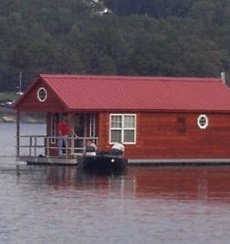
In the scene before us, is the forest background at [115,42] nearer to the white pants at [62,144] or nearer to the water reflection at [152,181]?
the white pants at [62,144]

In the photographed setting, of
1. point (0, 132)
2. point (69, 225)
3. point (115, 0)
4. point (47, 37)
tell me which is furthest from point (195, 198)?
point (115, 0)

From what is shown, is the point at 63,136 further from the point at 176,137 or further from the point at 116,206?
the point at 116,206

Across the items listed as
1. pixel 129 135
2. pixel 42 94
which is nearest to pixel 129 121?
pixel 129 135

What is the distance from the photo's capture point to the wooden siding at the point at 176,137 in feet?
207

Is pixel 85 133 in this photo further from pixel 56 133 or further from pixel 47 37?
pixel 47 37

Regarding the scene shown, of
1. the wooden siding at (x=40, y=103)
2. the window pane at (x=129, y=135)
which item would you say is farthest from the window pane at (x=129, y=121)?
the wooden siding at (x=40, y=103)

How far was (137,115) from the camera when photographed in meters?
63.1

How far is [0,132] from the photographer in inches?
4660

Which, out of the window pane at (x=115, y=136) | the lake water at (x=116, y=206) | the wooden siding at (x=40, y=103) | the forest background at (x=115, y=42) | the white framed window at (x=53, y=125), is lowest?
the lake water at (x=116, y=206)

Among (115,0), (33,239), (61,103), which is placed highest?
(115,0)

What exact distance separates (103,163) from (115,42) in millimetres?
87946

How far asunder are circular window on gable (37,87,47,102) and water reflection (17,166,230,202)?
269 cm

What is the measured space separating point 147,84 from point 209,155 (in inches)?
141

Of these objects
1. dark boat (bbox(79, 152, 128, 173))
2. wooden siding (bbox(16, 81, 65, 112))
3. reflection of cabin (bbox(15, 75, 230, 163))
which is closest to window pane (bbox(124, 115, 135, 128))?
reflection of cabin (bbox(15, 75, 230, 163))
